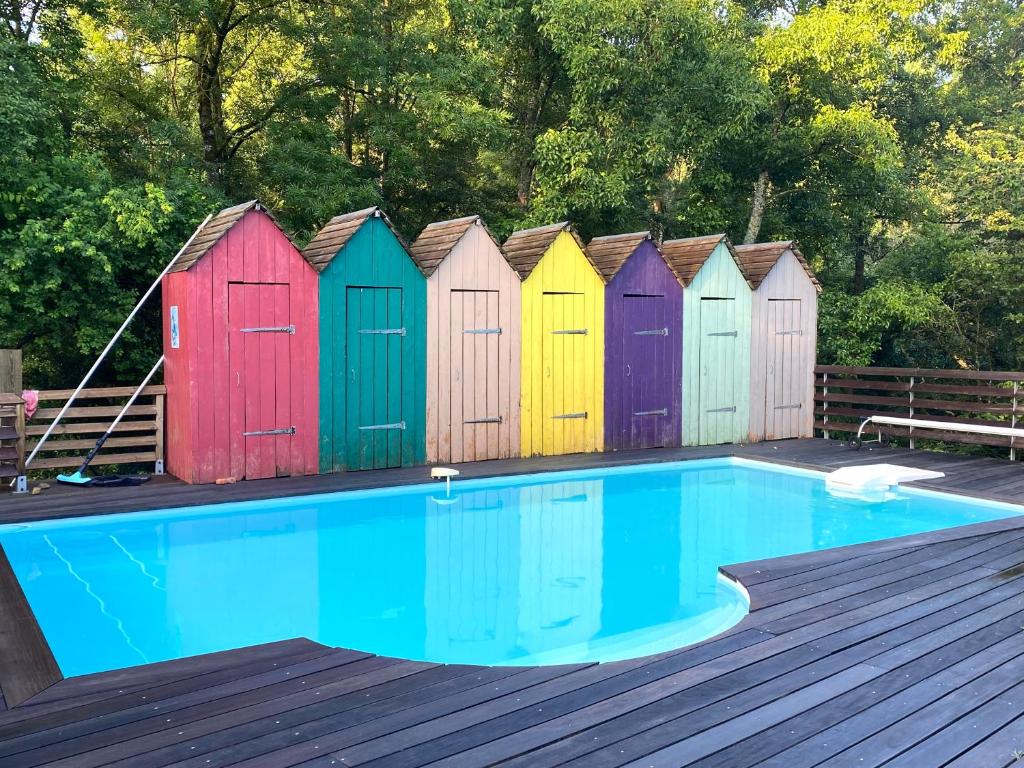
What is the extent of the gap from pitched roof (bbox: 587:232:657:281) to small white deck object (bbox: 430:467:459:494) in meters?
3.02

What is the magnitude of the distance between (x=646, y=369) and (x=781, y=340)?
2.10 m

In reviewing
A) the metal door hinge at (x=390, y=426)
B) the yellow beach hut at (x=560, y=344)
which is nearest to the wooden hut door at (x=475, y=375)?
the yellow beach hut at (x=560, y=344)

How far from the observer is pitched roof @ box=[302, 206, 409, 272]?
8.13m

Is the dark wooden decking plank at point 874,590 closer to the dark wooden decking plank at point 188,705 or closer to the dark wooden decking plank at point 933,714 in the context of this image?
the dark wooden decking plank at point 933,714

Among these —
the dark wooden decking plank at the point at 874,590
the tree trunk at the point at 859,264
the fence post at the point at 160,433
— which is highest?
the tree trunk at the point at 859,264

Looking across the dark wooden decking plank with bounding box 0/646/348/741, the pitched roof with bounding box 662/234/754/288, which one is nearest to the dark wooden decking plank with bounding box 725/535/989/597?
the dark wooden decking plank with bounding box 0/646/348/741

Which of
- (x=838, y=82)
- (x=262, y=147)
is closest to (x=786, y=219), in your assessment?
(x=838, y=82)

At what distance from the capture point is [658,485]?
8.34 meters

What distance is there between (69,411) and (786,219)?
1260 centimetres

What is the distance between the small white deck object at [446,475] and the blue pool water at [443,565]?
0.38 feet

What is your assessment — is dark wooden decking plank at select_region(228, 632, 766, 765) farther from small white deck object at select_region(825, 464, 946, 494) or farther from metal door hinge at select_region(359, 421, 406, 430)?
metal door hinge at select_region(359, 421, 406, 430)

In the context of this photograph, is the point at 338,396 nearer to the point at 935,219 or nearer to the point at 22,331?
the point at 22,331

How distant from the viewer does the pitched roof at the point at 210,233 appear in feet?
24.7

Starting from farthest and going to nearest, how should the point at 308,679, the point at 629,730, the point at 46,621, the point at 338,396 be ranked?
the point at 338,396, the point at 46,621, the point at 308,679, the point at 629,730
